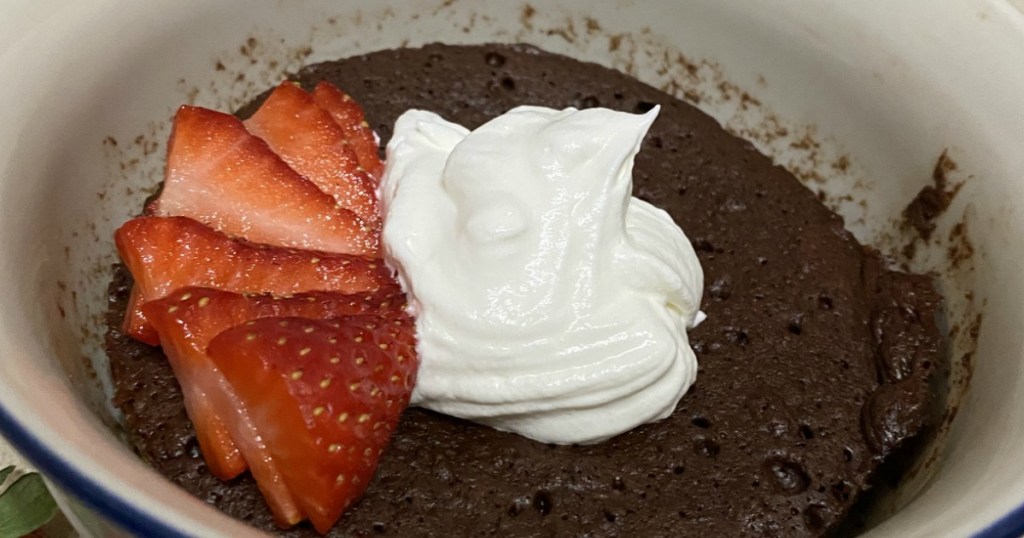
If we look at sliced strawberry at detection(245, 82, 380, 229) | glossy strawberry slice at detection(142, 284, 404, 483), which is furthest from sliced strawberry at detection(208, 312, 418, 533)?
sliced strawberry at detection(245, 82, 380, 229)

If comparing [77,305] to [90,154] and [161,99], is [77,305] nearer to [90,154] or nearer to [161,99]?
[90,154]

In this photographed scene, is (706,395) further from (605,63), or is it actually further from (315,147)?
(605,63)

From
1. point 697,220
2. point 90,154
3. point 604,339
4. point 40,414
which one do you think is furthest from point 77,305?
point 697,220

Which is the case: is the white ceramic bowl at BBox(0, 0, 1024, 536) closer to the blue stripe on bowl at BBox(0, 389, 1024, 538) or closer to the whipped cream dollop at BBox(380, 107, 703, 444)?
the blue stripe on bowl at BBox(0, 389, 1024, 538)

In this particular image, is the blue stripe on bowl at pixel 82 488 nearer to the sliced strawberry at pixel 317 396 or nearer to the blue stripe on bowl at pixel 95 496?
the blue stripe on bowl at pixel 95 496

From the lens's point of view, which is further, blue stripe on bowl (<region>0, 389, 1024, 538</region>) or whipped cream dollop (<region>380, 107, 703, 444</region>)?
whipped cream dollop (<region>380, 107, 703, 444</region>)

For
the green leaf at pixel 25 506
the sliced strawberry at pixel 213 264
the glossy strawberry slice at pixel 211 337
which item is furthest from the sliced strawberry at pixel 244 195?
the green leaf at pixel 25 506
